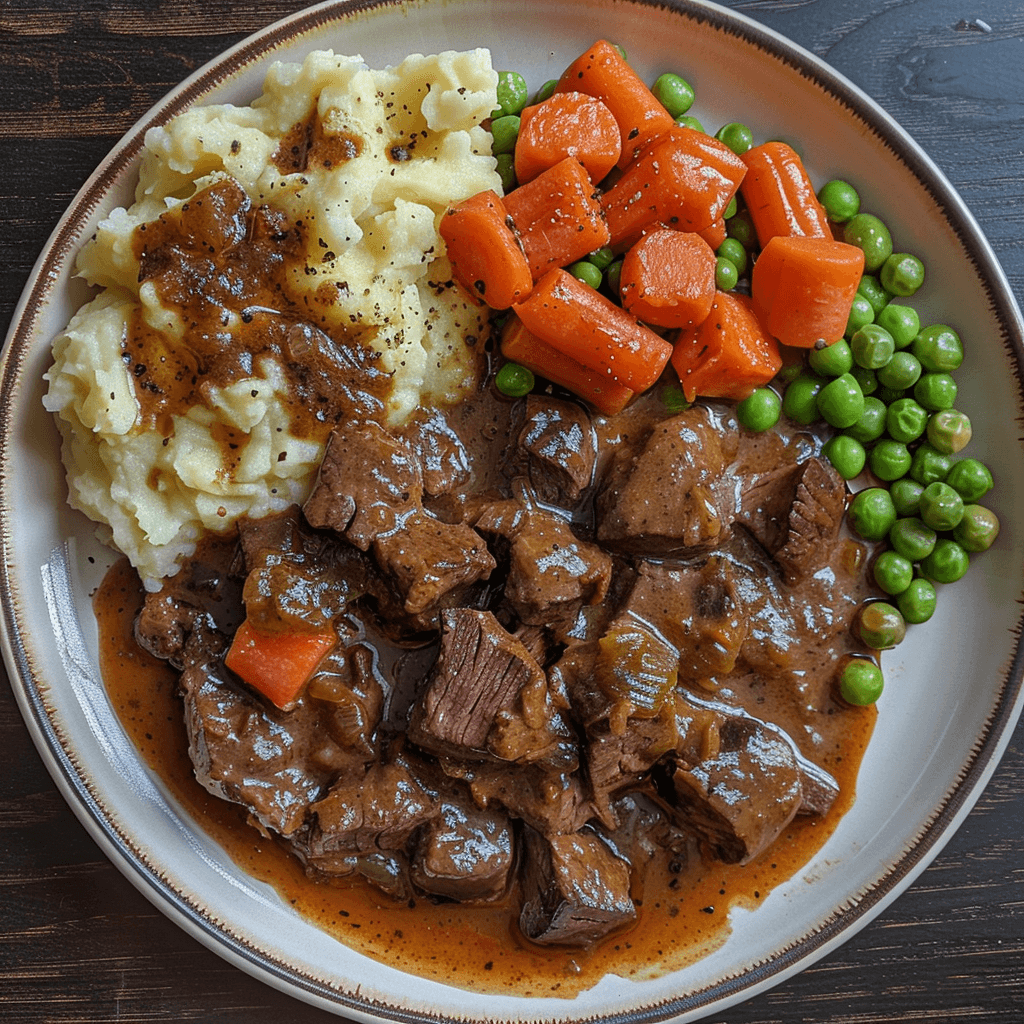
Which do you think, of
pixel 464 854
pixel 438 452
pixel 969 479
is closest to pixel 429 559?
pixel 438 452

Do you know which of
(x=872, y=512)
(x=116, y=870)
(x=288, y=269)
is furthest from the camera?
(x=116, y=870)

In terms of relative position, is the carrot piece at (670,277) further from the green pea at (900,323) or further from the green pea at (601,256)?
the green pea at (900,323)

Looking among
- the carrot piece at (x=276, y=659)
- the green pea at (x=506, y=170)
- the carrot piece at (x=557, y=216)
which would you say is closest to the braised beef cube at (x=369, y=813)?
the carrot piece at (x=276, y=659)

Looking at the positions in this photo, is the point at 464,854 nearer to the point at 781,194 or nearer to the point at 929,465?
the point at 929,465

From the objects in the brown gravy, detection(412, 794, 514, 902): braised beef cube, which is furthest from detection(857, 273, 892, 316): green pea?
detection(412, 794, 514, 902): braised beef cube

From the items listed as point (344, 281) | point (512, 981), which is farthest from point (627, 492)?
point (512, 981)

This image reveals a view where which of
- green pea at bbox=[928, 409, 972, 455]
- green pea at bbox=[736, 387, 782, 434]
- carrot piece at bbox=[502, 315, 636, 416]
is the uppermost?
green pea at bbox=[928, 409, 972, 455]

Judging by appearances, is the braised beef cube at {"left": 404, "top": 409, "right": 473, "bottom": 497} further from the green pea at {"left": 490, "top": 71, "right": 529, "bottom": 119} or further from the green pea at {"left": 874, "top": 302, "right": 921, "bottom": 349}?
the green pea at {"left": 874, "top": 302, "right": 921, "bottom": 349}
